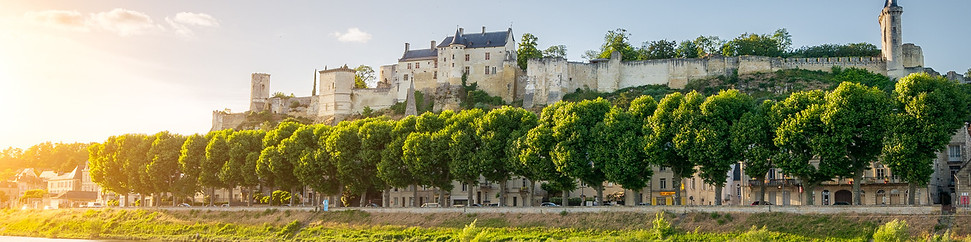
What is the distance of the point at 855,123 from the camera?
4666 centimetres

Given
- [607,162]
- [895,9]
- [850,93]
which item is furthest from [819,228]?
[895,9]

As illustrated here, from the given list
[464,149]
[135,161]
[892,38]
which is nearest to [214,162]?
[135,161]

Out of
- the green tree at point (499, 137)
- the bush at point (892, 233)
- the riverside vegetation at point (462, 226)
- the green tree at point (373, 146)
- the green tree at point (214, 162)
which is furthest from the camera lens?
the green tree at point (214, 162)

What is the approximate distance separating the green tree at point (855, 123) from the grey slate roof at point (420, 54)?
72131 millimetres

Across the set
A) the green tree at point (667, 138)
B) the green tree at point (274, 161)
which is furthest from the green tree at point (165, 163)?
the green tree at point (667, 138)

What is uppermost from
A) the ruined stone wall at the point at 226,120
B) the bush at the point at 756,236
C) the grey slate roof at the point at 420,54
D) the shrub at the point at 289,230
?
the grey slate roof at the point at 420,54

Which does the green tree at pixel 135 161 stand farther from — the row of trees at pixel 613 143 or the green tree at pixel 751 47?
the green tree at pixel 751 47

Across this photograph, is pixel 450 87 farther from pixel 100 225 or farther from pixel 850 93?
pixel 850 93

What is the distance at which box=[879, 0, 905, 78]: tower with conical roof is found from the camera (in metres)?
96.8

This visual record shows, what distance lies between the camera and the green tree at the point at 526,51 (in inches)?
4547

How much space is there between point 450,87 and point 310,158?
47696mm

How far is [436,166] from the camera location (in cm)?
6053

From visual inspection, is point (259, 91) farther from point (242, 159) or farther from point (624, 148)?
point (624, 148)

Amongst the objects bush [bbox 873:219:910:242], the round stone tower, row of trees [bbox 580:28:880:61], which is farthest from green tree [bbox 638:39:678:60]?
bush [bbox 873:219:910:242]
